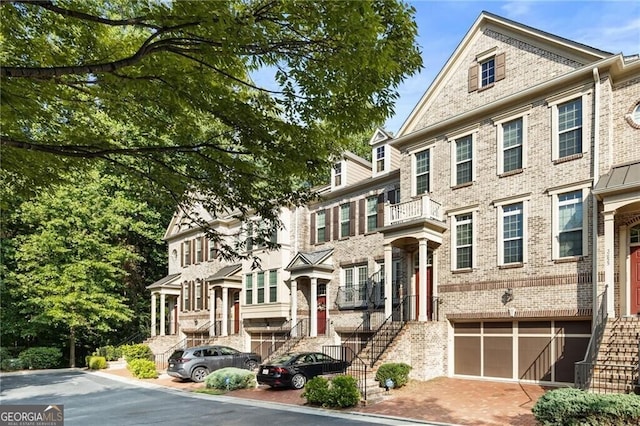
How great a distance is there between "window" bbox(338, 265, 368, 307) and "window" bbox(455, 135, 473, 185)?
647 centimetres

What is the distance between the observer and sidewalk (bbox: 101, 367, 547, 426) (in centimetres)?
1242

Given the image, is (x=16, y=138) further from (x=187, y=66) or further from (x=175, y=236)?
(x=175, y=236)

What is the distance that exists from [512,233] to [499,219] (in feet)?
2.13

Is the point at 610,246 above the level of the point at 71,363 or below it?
above

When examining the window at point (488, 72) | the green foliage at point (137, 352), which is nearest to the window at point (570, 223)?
the window at point (488, 72)

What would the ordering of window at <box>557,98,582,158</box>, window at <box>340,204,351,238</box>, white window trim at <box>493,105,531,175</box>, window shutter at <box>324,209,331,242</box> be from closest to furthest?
window at <box>557,98,582,158</box>, white window trim at <box>493,105,531,175</box>, window at <box>340,204,351,238</box>, window shutter at <box>324,209,331,242</box>

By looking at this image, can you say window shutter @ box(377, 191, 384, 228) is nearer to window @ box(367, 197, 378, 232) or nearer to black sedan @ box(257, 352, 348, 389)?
window @ box(367, 197, 378, 232)

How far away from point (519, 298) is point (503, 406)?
14.3ft

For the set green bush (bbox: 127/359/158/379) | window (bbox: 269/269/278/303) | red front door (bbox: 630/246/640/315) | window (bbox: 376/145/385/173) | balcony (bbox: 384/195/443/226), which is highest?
window (bbox: 376/145/385/173)

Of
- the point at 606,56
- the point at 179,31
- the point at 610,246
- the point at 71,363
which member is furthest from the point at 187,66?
the point at 71,363

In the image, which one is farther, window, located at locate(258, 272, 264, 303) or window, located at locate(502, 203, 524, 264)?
window, located at locate(258, 272, 264, 303)

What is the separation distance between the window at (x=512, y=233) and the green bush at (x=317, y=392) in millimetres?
7290

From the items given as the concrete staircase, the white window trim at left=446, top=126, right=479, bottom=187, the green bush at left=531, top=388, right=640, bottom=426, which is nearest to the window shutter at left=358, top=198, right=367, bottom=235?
the white window trim at left=446, top=126, right=479, bottom=187

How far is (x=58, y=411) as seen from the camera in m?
13.5
